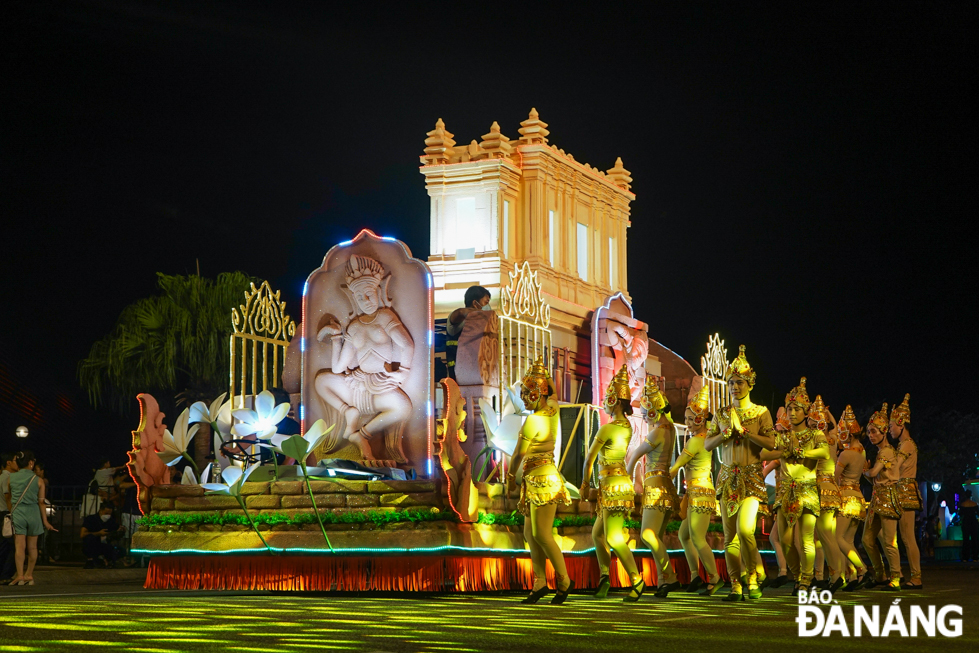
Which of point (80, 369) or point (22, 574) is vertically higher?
point (80, 369)

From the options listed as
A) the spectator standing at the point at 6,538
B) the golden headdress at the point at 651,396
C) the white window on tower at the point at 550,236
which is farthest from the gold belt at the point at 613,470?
the white window on tower at the point at 550,236

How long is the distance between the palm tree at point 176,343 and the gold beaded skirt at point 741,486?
18.1m

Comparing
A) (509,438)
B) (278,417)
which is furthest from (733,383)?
(278,417)

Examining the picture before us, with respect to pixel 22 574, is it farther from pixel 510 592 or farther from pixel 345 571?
pixel 510 592

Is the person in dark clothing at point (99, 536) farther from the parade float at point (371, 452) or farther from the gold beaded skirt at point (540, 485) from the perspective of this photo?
the gold beaded skirt at point (540, 485)

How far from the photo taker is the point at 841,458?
41.8 ft

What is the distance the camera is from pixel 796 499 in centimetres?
1118

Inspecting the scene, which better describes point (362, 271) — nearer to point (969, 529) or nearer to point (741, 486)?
point (741, 486)

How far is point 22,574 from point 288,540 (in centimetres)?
321

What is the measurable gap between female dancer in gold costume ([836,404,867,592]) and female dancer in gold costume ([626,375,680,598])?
1.97 m

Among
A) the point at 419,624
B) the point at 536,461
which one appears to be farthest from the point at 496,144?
the point at 419,624

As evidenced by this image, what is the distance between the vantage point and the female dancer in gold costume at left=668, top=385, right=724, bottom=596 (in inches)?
438

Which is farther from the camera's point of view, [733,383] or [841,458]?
[841,458]

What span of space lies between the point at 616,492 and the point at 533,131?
14.3 metres
